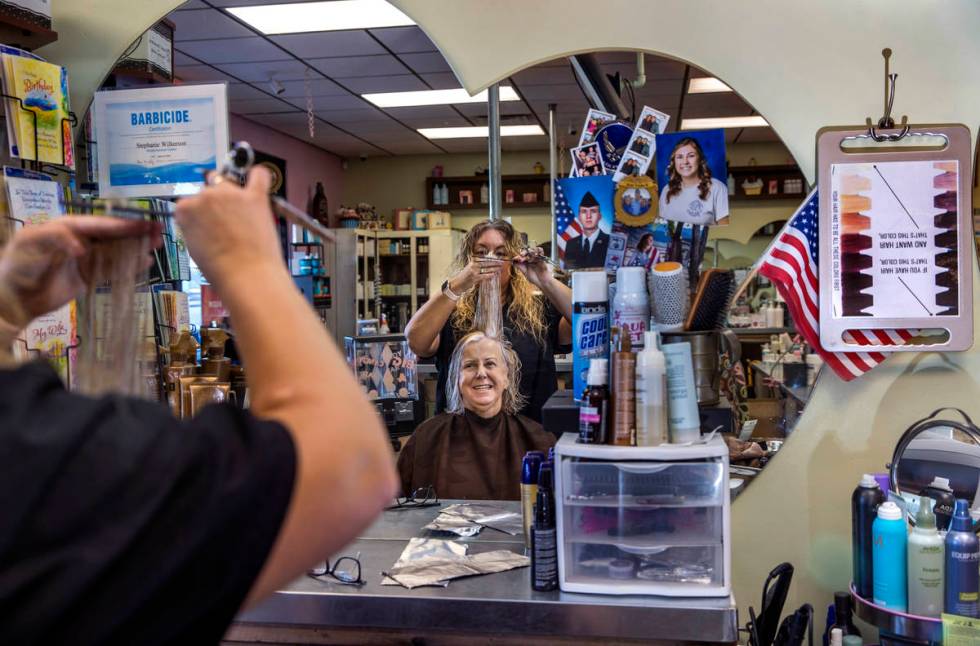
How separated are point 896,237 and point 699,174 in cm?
52

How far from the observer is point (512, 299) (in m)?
2.58

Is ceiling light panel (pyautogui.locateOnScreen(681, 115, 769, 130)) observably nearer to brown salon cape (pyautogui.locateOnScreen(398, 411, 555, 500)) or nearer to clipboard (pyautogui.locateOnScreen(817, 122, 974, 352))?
clipboard (pyautogui.locateOnScreen(817, 122, 974, 352))

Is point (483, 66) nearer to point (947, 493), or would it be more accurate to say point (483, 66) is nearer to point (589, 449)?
point (589, 449)

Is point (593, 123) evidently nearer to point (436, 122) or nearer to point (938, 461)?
point (938, 461)

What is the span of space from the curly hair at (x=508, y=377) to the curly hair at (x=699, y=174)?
2.18 ft

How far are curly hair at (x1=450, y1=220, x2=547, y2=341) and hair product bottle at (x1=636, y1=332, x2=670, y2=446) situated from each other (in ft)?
2.58

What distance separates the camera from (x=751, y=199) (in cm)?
228

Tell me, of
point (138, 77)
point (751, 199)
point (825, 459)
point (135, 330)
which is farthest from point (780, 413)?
point (138, 77)

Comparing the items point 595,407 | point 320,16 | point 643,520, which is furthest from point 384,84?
point 643,520

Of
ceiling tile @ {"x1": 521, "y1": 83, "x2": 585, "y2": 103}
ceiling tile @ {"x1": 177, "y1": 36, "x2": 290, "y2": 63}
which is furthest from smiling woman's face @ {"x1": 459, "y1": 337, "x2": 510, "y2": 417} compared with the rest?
ceiling tile @ {"x1": 177, "y1": 36, "x2": 290, "y2": 63}

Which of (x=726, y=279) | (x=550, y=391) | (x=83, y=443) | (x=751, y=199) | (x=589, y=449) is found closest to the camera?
(x=83, y=443)

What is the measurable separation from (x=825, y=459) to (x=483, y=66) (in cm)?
141

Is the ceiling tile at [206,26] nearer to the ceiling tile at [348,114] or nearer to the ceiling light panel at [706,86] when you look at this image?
the ceiling tile at [348,114]

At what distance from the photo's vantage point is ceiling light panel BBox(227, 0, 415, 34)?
181 inches
